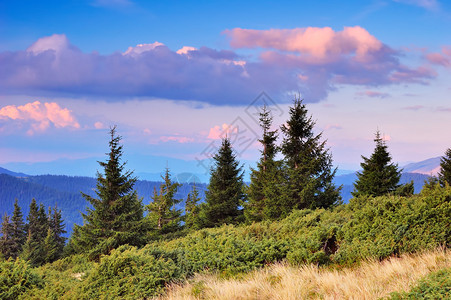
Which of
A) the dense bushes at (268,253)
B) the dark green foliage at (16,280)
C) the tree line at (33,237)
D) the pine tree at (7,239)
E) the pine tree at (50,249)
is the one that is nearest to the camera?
the dense bushes at (268,253)

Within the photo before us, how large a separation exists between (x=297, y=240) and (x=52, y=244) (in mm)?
56476

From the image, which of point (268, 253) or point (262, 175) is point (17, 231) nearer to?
point (262, 175)

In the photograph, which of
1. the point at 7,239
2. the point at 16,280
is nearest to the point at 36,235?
the point at 7,239

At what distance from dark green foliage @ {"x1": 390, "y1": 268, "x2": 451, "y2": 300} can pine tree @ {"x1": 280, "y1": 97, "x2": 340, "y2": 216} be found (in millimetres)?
18031

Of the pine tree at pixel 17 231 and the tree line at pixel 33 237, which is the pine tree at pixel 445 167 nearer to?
the tree line at pixel 33 237

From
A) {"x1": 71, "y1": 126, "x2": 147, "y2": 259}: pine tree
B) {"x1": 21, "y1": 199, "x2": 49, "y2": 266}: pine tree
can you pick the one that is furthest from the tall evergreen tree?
{"x1": 71, "y1": 126, "x2": 147, "y2": 259}: pine tree

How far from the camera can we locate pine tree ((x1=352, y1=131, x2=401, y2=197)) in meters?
31.7

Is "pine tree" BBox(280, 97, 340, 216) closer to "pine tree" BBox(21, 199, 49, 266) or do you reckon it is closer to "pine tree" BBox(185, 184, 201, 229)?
"pine tree" BBox(185, 184, 201, 229)

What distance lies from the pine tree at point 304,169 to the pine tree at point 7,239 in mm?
50073

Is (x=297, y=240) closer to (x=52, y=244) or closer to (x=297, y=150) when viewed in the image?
(x=297, y=150)

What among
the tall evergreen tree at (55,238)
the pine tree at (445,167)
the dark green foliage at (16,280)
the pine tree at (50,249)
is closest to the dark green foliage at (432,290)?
the dark green foliage at (16,280)

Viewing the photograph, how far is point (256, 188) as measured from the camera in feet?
101

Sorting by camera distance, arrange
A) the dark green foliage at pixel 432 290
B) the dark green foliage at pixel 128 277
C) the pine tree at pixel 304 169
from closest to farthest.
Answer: the dark green foliage at pixel 432 290, the dark green foliage at pixel 128 277, the pine tree at pixel 304 169

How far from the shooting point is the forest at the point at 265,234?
714 cm
